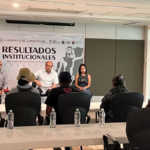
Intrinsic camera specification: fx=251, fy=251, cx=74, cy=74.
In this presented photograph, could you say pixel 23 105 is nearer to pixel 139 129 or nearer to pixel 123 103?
pixel 123 103

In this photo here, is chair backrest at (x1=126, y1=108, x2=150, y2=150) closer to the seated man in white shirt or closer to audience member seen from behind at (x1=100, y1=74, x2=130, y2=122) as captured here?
audience member seen from behind at (x1=100, y1=74, x2=130, y2=122)

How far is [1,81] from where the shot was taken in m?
7.00

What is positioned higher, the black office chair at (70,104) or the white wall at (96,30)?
the white wall at (96,30)

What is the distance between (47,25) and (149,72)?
12.7 feet

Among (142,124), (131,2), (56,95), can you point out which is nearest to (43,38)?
(131,2)

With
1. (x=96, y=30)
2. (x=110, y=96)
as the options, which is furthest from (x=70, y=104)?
(x=96, y=30)

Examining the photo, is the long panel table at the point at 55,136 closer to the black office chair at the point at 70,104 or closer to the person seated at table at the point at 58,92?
the black office chair at the point at 70,104

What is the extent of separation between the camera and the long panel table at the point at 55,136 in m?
2.24

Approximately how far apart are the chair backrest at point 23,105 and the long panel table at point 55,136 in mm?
642

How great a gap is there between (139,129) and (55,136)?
2.73 ft

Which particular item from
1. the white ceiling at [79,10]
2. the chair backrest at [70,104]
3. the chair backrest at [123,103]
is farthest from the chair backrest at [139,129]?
the white ceiling at [79,10]

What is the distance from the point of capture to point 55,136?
7.89ft

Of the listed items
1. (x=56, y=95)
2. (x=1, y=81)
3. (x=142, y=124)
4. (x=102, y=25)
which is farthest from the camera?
(x=102, y=25)

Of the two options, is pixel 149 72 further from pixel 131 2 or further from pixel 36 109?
pixel 36 109
